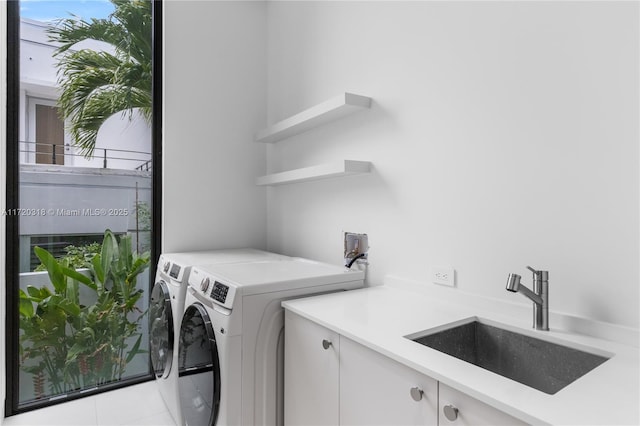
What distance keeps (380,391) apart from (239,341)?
2.03 ft

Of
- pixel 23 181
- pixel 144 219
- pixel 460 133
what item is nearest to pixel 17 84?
pixel 23 181

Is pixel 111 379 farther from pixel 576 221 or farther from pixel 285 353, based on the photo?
pixel 576 221

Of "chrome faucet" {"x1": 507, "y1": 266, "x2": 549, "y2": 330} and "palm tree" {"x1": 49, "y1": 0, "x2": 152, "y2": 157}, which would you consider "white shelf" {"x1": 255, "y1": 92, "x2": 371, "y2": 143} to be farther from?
"chrome faucet" {"x1": 507, "y1": 266, "x2": 549, "y2": 330}

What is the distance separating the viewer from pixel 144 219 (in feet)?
8.39

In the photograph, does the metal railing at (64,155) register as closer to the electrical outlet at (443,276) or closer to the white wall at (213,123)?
the white wall at (213,123)

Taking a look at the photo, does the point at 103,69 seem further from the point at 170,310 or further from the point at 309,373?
the point at 309,373

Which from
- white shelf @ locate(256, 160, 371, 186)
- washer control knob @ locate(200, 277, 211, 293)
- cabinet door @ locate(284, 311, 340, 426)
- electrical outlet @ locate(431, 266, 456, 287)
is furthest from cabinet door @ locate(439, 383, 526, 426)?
white shelf @ locate(256, 160, 371, 186)

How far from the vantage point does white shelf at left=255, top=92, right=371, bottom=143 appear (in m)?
1.94

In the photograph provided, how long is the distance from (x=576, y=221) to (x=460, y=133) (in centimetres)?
56

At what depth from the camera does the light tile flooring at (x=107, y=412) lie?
2098mm

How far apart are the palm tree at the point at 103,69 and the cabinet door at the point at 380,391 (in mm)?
2139

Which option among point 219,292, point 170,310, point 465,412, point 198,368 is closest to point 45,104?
point 170,310

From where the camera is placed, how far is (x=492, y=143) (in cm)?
145

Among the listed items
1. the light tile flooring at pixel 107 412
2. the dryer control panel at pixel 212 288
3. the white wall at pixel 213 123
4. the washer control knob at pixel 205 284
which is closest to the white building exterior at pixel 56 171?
the white wall at pixel 213 123
